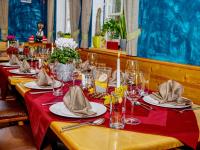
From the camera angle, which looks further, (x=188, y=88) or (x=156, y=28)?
(x=156, y=28)

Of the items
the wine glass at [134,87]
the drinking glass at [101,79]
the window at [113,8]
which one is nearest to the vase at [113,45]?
the window at [113,8]

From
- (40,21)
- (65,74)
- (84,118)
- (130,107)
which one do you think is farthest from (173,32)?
(40,21)

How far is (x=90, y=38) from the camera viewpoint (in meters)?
4.87

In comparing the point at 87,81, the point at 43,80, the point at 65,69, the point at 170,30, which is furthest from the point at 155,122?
the point at 170,30

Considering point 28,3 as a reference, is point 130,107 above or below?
below

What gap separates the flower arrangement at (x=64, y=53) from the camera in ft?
Answer: 6.54

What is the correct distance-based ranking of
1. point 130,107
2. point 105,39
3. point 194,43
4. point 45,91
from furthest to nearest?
point 105,39
point 194,43
point 45,91
point 130,107

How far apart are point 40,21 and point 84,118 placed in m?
5.42

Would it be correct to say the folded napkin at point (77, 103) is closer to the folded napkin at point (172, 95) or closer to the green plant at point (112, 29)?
the folded napkin at point (172, 95)

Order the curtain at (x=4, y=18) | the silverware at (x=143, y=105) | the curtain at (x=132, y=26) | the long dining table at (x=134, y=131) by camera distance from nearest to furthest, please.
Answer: the long dining table at (x=134, y=131)
the silverware at (x=143, y=105)
the curtain at (x=132, y=26)
the curtain at (x=4, y=18)

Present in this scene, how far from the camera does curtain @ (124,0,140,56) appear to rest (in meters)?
3.11

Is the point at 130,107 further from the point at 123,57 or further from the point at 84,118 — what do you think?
the point at 123,57

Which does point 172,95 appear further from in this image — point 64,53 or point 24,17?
point 24,17

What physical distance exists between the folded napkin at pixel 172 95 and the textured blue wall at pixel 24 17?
16.5 feet
